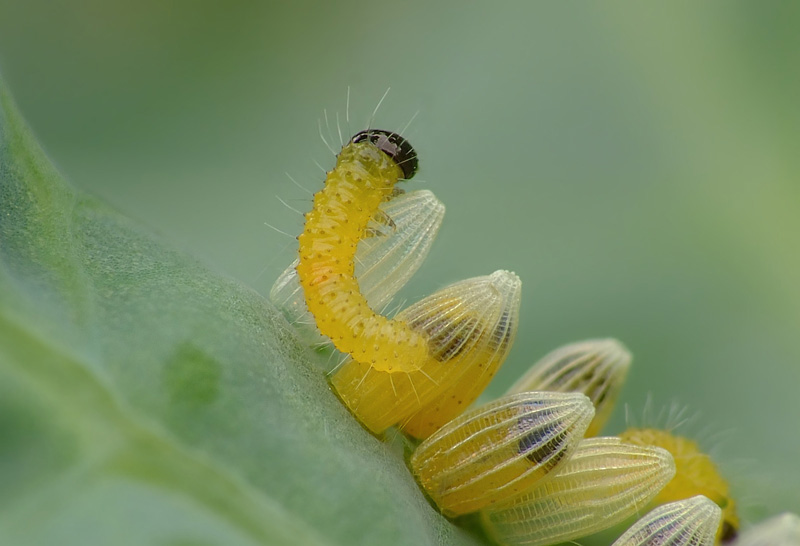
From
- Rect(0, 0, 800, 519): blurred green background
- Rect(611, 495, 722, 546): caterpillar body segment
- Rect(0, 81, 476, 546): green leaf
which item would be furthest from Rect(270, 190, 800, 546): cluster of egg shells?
Rect(0, 0, 800, 519): blurred green background

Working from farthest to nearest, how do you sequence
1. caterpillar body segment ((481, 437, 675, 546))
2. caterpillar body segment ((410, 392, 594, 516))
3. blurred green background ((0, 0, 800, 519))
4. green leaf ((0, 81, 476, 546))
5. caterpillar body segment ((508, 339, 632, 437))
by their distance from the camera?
blurred green background ((0, 0, 800, 519)), caterpillar body segment ((508, 339, 632, 437)), caterpillar body segment ((481, 437, 675, 546)), caterpillar body segment ((410, 392, 594, 516)), green leaf ((0, 81, 476, 546))

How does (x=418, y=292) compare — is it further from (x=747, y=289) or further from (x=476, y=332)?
(x=747, y=289)

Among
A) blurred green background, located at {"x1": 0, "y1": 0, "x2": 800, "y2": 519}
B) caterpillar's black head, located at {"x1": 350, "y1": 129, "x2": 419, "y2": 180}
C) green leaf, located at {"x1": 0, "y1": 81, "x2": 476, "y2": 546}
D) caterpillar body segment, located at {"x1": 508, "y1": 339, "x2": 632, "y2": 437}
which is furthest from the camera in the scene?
blurred green background, located at {"x1": 0, "y1": 0, "x2": 800, "y2": 519}

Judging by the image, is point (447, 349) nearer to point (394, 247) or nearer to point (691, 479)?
point (394, 247)

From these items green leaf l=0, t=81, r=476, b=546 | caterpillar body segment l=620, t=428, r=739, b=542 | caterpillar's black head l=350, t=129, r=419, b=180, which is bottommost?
green leaf l=0, t=81, r=476, b=546

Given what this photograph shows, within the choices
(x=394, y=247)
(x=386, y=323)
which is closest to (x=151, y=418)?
(x=386, y=323)

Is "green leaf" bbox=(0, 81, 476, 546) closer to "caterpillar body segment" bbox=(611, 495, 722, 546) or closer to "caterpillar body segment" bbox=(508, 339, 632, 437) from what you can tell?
"caterpillar body segment" bbox=(611, 495, 722, 546)

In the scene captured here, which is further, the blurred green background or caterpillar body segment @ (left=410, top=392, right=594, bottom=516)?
the blurred green background
